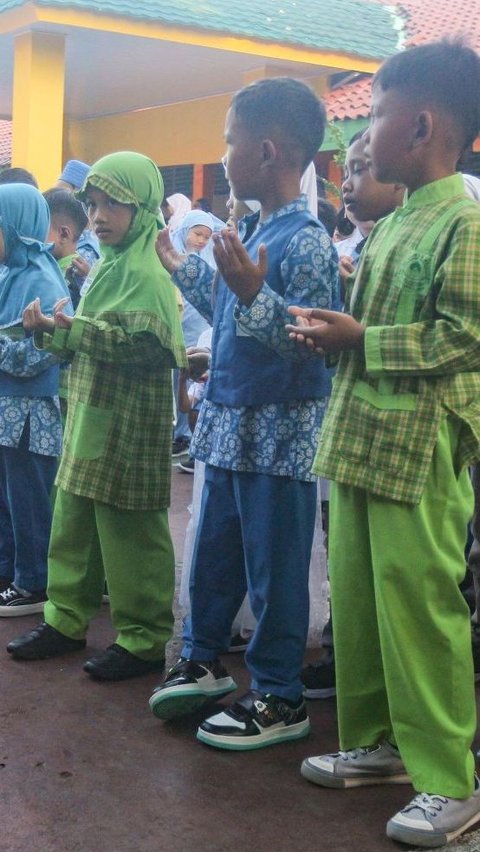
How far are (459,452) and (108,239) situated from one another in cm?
155

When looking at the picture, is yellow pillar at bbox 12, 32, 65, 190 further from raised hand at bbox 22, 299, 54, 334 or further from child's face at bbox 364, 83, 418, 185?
child's face at bbox 364, 83, 418, 185

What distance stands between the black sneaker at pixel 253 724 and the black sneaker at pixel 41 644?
886mm

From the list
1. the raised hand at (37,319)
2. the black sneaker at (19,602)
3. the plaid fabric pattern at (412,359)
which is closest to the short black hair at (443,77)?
the plaid fabric pattern at (412,359)

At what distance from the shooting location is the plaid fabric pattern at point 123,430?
3.60 m

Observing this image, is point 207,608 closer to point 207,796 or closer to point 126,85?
point 207,796

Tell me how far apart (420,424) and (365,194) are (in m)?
1.10

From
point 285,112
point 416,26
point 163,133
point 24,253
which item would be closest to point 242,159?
point 285,112

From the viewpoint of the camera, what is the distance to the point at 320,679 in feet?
11.7

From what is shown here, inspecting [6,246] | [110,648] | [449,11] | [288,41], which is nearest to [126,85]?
[288,41]

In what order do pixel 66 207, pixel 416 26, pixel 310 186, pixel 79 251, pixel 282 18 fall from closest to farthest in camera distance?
pixel 310 186
pixel 66 207
pixel 79 251
pixel 282 18
pixel 416 26

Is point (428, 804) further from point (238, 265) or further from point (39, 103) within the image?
point (39, 103)

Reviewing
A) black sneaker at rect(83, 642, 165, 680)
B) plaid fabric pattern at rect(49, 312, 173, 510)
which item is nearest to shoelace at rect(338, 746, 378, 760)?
black sneaker at rect(83, 642, 165, 680)

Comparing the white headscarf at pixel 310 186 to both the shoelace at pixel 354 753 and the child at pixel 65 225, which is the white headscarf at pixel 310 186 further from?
the shoelace at pixel 354 753

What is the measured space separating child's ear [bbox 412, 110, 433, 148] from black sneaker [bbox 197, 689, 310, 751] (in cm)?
151
